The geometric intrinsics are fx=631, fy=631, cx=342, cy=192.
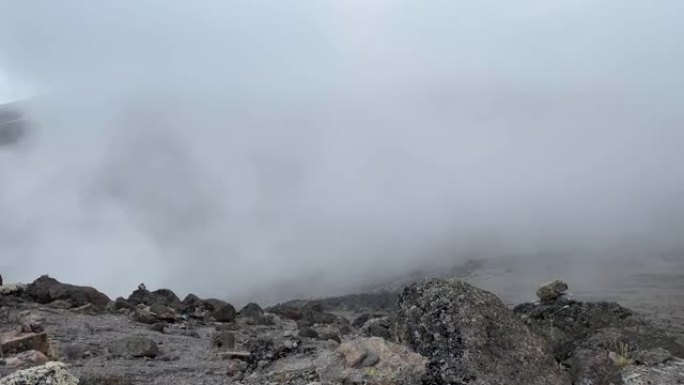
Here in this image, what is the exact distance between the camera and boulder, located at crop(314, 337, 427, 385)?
4.71 metres

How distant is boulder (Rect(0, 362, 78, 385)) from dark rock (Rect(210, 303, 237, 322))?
24.3 feet

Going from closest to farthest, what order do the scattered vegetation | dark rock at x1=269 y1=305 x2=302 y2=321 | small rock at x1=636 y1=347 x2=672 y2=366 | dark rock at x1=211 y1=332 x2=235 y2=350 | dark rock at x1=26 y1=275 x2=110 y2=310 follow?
1. the scattered vegetation
2. small rock at x1=636 y1=347 x2=672 y2=366
3. dark rock at x1=211 y1=332 x2=235 y2=350
4. dark rock at x1=26 y1=275 x2=110 y2=310
5. dark rock at x1=269 y1=305 x2=302 y2=321

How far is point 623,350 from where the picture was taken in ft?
21.4

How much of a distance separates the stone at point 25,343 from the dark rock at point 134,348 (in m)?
0.92

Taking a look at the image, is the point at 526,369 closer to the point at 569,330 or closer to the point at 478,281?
the point at 569,330

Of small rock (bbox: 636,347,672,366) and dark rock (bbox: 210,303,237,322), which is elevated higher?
dark rock (bbox: 210,303,237,322)

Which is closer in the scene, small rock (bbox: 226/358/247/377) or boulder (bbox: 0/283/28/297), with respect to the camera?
small rock (bbox: 226/358/247/377)

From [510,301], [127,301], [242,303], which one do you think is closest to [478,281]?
[510,301]

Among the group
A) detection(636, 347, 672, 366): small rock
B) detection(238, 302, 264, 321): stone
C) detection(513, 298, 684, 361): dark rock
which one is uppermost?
detection(238, 302, 264, 321): stone

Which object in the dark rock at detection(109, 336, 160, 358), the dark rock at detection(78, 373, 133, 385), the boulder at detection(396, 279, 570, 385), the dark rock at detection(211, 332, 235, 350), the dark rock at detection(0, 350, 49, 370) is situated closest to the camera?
the boulder at detection(396, 279, 570, 385)

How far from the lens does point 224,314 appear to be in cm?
1217

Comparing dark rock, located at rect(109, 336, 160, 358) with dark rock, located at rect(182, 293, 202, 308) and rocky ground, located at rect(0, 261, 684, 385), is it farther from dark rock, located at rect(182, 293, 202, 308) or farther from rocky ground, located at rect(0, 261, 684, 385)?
dark rock, located at rect(182, 293, 202, 308)

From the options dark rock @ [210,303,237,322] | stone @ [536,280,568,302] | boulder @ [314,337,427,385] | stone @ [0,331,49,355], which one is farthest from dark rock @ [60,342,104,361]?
stone @ [536,280,568,302]

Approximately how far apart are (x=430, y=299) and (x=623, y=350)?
2.59 metres
